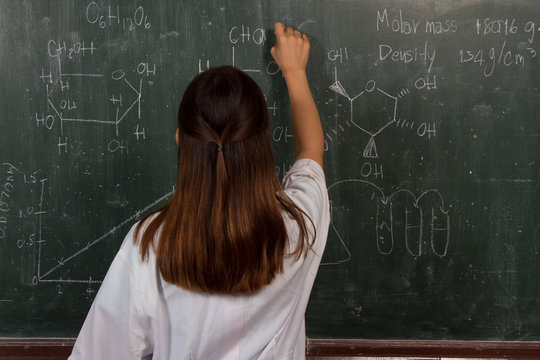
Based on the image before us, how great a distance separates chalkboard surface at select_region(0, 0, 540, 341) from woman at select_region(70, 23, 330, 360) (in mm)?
900

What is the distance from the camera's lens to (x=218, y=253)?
3.38 ft

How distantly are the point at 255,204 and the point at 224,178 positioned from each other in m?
0.09

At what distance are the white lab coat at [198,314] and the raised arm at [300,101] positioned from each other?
0.52 feet

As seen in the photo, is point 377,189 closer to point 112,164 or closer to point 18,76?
point 112,164

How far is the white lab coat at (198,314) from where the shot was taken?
108 centimetres

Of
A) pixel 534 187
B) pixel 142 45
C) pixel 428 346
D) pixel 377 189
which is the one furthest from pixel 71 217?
pixel 534 187

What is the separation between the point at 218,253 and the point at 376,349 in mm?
1412

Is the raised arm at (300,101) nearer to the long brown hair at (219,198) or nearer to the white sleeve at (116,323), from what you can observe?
the long brown hair at (219,198)

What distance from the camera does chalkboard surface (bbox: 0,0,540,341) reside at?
195 cm

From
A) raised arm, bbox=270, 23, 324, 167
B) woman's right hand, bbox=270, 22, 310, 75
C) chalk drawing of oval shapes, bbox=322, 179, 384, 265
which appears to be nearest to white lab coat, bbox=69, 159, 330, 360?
raised arm, bbox=270, 23, 324, 167

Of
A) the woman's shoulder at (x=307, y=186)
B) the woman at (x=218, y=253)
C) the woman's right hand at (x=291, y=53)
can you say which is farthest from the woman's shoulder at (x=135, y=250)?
the woman's right hand at (x=291, y=53)

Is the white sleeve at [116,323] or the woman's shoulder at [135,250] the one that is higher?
the woman's shoulder at [135,250]

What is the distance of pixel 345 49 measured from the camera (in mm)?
1958

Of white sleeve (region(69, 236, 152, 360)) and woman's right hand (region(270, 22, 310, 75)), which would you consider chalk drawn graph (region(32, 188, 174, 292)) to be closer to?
woman's right hand (region(270, 22, 310, 75))
